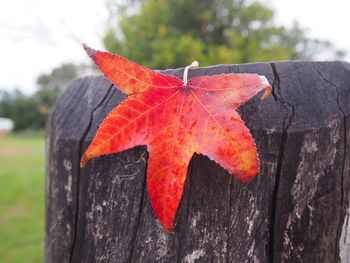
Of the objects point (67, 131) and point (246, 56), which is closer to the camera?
point (67, 131)

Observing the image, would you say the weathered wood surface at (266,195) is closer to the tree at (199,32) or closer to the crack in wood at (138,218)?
the crack in wood at (138,218)

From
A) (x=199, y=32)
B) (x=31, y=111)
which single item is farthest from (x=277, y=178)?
(x=31, y=111)

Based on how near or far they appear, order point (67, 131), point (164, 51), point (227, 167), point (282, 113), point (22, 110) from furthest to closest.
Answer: point (22, 110)
point (164, 51)
point (67, 131)
point (282, 113)
point (227, 167)

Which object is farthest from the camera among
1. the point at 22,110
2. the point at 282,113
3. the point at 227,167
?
the point at 22,110

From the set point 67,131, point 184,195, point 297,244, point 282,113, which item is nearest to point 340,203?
point 297,244

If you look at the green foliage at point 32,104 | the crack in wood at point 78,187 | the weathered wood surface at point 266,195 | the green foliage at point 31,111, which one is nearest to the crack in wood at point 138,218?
the weathered wood surface at point 266,195

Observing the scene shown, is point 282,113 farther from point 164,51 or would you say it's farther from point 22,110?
point 22,110
